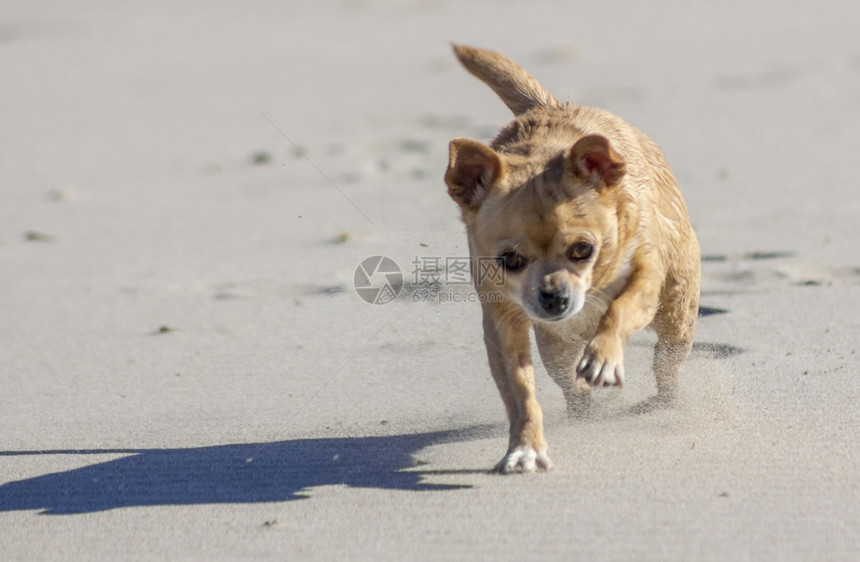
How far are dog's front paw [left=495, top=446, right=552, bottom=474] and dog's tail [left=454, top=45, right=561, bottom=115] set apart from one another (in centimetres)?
182

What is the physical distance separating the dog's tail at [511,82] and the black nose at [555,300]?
4.63 feet

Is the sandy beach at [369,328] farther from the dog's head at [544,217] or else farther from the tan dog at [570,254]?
the dog's head at [544,217]

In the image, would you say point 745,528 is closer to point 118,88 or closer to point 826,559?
point 826,559

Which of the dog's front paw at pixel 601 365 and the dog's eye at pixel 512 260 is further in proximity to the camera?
the dog's eye at pixel 512 260

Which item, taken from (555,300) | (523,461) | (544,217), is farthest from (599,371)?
(544,217)

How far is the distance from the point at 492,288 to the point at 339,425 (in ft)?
3.10

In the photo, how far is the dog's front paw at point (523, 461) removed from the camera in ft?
14.0

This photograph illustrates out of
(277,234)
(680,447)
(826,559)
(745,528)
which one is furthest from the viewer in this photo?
(277,234)

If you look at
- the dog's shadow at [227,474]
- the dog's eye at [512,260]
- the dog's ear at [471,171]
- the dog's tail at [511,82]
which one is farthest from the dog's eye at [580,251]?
the dog's tail at [511,82]

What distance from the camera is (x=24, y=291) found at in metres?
7.14

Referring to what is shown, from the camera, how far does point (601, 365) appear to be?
431 centimetres

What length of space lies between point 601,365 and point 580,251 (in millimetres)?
436

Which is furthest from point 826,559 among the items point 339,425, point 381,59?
point 381,59

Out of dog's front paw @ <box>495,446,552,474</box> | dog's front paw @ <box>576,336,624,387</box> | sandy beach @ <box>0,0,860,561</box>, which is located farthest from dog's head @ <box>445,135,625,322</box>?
sandy beach @ <box>0,0,860,561</box>
